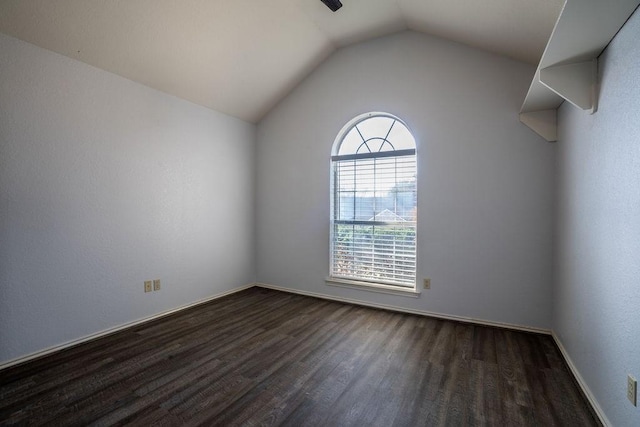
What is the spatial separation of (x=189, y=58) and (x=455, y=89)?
9.27ft

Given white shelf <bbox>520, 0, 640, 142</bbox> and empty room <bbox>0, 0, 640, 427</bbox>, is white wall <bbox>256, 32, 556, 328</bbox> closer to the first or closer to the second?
empty room <bbox>0, 0, 640, 427</bbox>

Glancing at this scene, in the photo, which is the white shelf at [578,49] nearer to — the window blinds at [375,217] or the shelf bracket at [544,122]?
the shelf bracket at [544,122]

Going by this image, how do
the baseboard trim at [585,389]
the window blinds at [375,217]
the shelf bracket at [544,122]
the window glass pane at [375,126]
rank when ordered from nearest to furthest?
the baseboard trim at [585,389] < the shelf bracket at [544,122] < the window blinds at [375,217] < the window glass pane at [375,126]

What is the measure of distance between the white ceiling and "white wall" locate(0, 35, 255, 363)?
0.70ft

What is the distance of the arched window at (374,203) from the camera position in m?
3.43

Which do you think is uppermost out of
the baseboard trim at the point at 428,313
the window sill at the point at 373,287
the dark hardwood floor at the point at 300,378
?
the window sill at the point at 373,287

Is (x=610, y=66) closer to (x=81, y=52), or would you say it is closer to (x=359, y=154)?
(x=359, y=154)

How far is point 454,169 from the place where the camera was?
3109 millimetres

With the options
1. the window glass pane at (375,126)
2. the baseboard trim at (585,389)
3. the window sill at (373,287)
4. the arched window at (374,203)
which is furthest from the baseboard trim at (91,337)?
the baseboard trim at (585,389)

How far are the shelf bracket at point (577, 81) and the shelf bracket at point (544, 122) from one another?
3.04ft

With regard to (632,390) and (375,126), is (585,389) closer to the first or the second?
(632,390)

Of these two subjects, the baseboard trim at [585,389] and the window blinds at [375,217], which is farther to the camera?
the window blinds at [375,217]

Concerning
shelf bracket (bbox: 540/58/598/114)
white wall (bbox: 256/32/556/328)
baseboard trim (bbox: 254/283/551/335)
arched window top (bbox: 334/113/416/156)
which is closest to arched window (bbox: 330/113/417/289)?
A: arched window top (bbox: 334/113/416/156)

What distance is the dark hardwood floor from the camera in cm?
167
